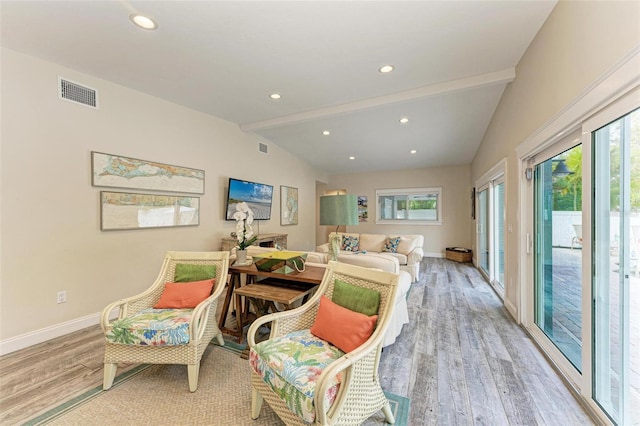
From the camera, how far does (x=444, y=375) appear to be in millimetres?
1985

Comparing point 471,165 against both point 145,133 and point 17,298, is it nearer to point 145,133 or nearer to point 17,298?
point 145,133

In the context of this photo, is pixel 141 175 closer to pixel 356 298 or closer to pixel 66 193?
pixel 66 193

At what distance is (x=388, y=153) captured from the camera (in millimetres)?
6293

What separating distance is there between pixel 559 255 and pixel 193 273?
338cm

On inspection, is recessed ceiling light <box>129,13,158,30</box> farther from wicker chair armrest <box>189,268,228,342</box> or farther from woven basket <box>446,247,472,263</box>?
woven basket <box>446,247,472,263</box>

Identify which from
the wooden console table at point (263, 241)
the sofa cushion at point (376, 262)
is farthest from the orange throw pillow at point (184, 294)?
the wooden console table at point (263, 241)

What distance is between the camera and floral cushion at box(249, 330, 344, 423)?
1186 millimetres

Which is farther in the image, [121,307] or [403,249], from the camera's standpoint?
[403,249]

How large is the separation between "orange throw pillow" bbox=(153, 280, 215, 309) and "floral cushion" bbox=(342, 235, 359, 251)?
12.6ft

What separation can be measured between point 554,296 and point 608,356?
37.4 inches

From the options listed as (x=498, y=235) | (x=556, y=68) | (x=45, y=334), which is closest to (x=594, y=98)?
(x=556, y=68)

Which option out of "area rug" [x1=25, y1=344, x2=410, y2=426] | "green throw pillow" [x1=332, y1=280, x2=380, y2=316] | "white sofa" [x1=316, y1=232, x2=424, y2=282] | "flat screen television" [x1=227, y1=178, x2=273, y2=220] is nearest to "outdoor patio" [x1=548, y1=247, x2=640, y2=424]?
"area rug" [x1=25, y1=344, x2=410, y2=426]

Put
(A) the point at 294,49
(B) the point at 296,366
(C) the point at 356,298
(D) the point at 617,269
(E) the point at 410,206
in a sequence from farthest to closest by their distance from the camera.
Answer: (E) the point at 410,206 → (A) the point at 294,49 → (C) the point at 356,298 → (D) the point at 617,269 → (B) the point at 296,366

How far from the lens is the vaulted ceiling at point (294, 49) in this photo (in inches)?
78.0
